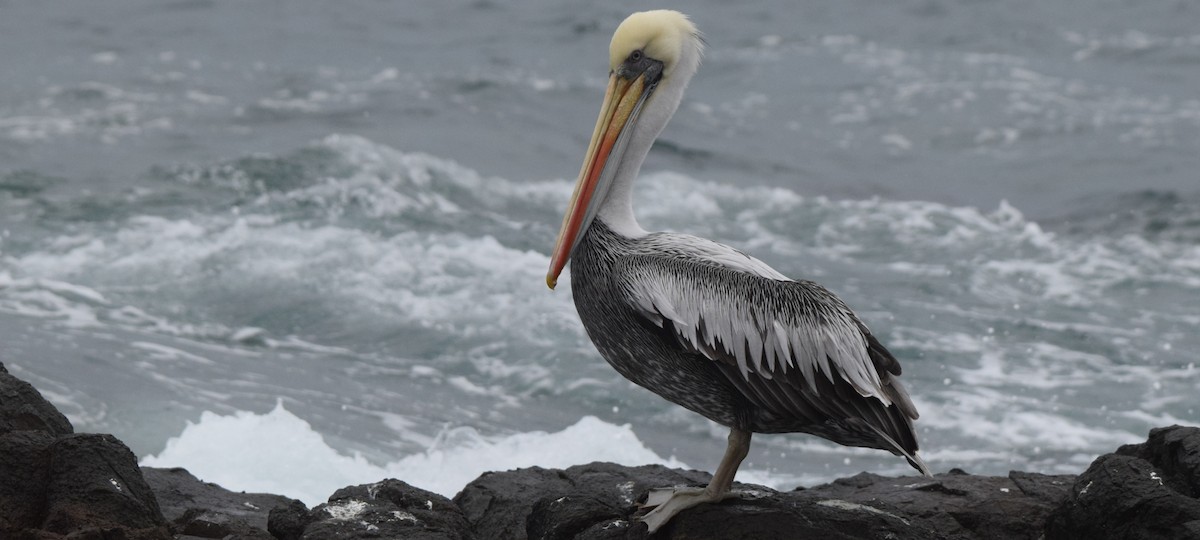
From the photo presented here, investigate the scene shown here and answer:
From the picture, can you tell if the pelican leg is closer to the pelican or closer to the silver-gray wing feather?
the pelican

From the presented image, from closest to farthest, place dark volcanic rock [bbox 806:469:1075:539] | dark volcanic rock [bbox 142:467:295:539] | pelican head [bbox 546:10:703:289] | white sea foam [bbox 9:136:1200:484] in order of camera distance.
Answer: dark volcanic rock [bbox 142:467:295:539] → dark volcanic rock [bbox 806:469:1075:539] → pelican head [bbox 546:10:703:289] → white sea foam [bbox 9:136:1200:484]

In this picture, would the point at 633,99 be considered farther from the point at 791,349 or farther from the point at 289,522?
the point at 289,522

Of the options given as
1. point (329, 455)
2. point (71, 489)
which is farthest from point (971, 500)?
point (329, 455)

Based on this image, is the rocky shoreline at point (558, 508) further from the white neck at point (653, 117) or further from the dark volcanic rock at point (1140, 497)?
the white neck at point (653, 117)

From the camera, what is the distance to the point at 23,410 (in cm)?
423

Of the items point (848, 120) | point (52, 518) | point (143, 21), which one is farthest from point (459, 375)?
point (143, 21)

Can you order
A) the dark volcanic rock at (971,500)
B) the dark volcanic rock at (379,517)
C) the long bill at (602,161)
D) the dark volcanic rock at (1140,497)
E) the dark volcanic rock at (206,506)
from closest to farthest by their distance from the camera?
the dark volcanic rock at (1140,497) → the dark volcanic rock at (379,517) → the dark volcanic rock at (206,506) → the dark volcanic rock at (971,500) → the long bill at (602,161)

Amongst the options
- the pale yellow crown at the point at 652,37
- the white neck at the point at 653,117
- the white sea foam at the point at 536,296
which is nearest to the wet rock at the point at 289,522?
the white neck at the point at 653,117

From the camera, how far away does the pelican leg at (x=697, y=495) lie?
4148mm

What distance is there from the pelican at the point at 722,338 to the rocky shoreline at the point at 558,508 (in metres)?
0.19

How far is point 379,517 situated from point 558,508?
0.53 metres

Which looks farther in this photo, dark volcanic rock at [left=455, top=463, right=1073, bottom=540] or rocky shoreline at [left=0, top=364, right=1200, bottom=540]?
dark volcanic rock at [left=455, top=463, right=1073, bottom=540]

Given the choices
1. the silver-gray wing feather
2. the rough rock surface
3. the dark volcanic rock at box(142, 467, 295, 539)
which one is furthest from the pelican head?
the rough rock surface

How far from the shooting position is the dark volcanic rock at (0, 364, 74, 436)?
4.20 metres
